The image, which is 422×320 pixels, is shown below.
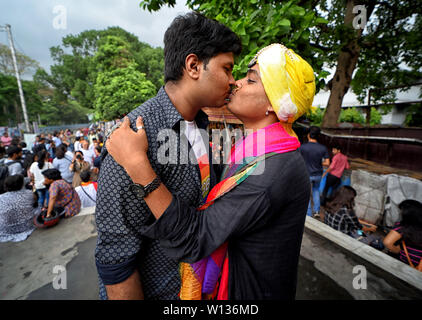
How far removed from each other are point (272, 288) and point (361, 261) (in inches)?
111

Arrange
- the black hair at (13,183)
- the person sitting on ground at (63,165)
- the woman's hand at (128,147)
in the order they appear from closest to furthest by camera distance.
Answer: the woman's hand at (128,147) → the black hair at (13,183) → the person sitting on ground at (63,165)

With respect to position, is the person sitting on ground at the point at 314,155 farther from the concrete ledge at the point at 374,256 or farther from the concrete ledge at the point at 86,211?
the concrete ledge at the point at 86,211

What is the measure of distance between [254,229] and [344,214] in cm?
403

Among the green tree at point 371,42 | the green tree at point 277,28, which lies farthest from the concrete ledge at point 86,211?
the green tree at point 371,42

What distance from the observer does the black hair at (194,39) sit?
4.17 ft

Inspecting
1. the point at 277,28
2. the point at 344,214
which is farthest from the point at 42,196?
the point at 344,214

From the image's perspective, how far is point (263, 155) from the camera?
1150 mm

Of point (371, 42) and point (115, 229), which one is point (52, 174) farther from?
point (371, 42)

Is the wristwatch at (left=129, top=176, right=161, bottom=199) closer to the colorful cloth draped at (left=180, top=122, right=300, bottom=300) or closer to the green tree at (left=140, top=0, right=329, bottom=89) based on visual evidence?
the colorful cloth draped at (left=180, top=122, right=300, bottom=300)

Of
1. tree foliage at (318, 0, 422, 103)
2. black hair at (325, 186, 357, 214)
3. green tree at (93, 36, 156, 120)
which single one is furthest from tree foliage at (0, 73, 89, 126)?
black hair at (325, 186, 357, 214)

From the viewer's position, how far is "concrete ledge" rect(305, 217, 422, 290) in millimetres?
2733

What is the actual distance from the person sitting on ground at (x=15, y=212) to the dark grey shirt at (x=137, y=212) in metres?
4.26

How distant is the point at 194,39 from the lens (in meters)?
1.26

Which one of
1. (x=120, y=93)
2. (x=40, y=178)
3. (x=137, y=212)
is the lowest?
(x=40, y=178)
